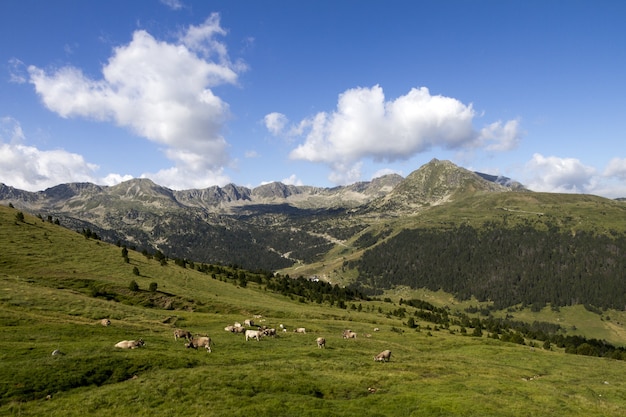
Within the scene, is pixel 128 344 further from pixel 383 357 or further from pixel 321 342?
pixel 383 357

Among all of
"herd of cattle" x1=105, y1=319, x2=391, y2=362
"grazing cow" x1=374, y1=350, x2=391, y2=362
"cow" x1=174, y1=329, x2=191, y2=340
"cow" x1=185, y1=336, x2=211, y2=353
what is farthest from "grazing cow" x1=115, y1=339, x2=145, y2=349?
"grazing cow" x1=374, y1=350, x2=391, y2=362

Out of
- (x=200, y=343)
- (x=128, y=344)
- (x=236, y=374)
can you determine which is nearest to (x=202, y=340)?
(x=200, y=343)

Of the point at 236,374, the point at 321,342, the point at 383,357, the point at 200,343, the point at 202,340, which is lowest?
the point at 321,342

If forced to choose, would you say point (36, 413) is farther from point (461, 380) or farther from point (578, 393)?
point (578, 393)

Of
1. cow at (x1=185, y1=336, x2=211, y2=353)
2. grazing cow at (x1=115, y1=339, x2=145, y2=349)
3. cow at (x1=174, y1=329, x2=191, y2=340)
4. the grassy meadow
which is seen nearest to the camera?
the grassy meadow

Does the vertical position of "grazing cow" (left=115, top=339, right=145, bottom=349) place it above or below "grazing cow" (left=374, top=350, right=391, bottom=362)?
above

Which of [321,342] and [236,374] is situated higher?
[236,374]

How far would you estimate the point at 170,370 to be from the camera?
33.8m

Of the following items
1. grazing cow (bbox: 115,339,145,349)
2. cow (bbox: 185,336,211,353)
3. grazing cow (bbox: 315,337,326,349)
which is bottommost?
grazing cow (bbox: 315,337,326,349)

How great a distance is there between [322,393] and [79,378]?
803 inches

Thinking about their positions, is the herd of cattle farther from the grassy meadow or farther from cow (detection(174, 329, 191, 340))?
the grassy meadow

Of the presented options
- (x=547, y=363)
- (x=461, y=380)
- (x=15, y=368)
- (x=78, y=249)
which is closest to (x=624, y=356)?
(x=547, y=363)

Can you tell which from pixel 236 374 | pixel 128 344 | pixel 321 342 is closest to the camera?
pixel 236 374

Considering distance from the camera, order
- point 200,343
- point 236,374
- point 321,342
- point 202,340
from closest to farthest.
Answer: point 236,374
point 200,343
point 202,340
point 321,342
